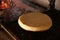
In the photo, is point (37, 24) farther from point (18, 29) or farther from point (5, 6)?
point (5, 6)

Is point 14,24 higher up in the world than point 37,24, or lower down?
lower down

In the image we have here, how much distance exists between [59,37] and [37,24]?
19 cm

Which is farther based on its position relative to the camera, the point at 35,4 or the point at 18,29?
the point at 35,4

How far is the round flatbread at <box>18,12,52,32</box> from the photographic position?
3.03 feet

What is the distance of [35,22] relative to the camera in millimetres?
956

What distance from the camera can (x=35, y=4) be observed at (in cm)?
174

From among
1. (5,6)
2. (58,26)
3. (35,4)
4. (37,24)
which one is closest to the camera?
(37,24)

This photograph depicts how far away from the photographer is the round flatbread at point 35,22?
0.92 m

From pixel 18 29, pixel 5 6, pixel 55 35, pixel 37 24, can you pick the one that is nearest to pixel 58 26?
pixel 55 35

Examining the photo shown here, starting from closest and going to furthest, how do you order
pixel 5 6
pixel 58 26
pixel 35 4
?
pixel 58 26 < pixel 5 6 < pixel 35 4

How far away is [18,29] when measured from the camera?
1.02 m

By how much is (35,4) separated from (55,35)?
0.83 m

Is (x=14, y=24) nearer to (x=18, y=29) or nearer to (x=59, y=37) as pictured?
(x=18, y=29)

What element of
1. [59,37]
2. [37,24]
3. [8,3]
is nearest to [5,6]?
[8,3]
